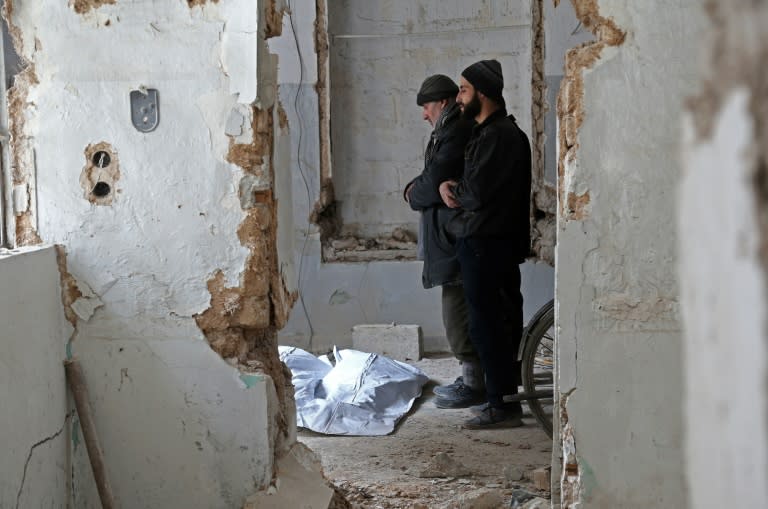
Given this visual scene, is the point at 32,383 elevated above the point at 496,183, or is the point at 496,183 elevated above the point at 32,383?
the point at 496,183

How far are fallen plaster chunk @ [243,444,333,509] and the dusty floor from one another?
40 centimetres

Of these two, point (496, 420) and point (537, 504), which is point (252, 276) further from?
point (496, 420)

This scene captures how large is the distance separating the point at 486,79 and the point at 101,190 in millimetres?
2048

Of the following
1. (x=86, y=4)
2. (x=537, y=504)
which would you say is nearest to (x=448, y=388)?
(x=537, y=504)

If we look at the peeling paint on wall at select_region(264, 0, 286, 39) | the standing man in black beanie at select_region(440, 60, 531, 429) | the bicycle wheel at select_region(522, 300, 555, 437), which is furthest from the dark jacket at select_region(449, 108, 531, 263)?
the peeling paint on wall at select_region(264, 0, 286, 39)

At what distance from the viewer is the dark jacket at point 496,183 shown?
163 inches

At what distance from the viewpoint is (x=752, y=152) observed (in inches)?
27.0

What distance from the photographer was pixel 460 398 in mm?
4762

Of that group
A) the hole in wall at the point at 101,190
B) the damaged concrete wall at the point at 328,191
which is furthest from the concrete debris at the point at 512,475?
the damaged concrete wall at the point at 328,191

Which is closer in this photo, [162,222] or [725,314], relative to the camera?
[725,314]

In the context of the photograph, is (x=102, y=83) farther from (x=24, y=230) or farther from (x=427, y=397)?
(x=427, y=397)

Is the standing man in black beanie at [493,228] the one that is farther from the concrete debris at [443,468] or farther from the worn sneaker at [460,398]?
the concrete debris at [443,468]

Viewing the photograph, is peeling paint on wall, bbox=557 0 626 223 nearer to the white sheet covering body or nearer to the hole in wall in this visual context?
the hole in wall

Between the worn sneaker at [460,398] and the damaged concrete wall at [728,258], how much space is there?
12.8 feet
